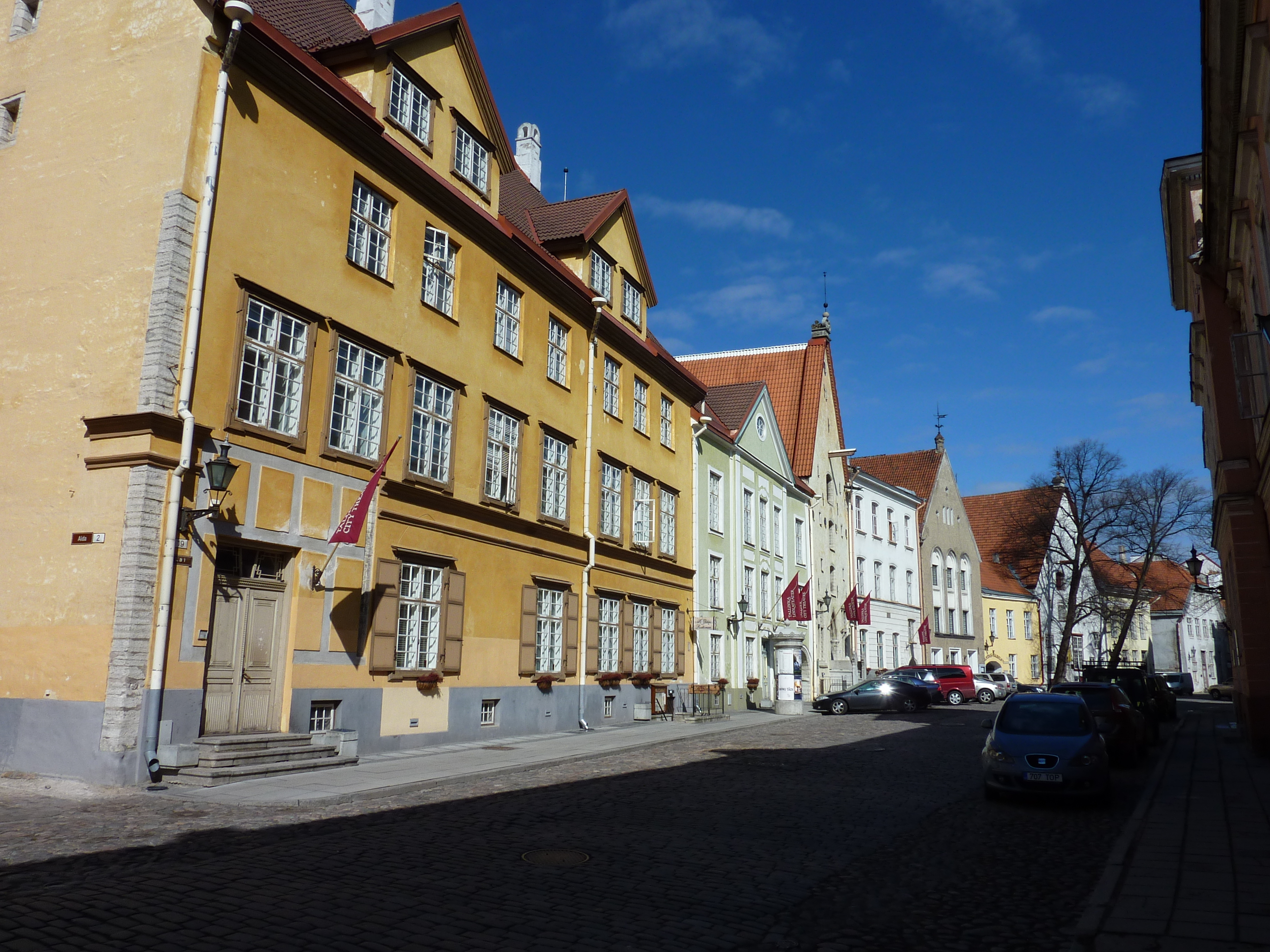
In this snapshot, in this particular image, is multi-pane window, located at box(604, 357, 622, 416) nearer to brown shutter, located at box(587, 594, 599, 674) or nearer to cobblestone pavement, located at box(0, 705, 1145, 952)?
brown shutter, located at box(587, 594, 599, 674)

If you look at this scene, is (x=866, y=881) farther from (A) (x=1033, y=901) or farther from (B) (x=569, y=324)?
(B) (x=569, y=324)

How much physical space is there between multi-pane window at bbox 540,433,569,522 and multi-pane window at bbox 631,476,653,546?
3.62m

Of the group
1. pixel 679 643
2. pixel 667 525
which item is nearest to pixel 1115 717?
pixel 679 643

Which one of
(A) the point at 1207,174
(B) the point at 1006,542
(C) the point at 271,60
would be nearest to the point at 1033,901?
(A) the point at 1207,174

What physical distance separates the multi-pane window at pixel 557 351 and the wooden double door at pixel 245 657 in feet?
33.1

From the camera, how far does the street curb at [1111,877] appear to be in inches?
257

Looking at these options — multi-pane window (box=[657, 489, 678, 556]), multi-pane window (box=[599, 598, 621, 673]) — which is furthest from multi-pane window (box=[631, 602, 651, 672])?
multi-pane window (box=[657, 489, 678, 556])

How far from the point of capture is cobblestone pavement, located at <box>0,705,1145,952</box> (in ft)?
20.9

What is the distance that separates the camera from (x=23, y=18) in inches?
643

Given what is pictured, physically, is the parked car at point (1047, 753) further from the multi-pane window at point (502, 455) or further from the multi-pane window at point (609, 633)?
the multi-pane window at point (609, 633)

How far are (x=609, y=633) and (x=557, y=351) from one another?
24.7 ft

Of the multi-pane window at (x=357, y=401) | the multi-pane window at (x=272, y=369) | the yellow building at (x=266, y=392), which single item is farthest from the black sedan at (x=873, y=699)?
the multi-pane window at (x=272, y=369)

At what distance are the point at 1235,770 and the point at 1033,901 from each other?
40.1 ft

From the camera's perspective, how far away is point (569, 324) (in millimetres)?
24547
